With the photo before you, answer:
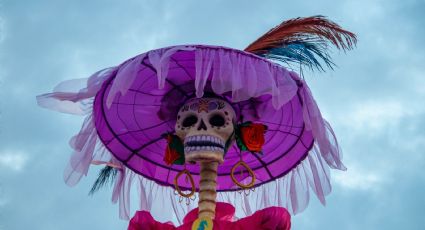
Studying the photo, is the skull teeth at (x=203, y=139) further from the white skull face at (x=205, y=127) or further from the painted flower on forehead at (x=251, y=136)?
the painted flower on forehead at (x=251, y=136)

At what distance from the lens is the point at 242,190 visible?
20.9ft

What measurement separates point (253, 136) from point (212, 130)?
1.23ft

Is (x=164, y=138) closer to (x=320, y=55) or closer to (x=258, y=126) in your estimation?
(x=258, y=126)

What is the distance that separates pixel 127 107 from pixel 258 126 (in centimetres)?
Result: 112

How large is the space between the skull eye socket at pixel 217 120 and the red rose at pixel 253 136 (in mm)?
232

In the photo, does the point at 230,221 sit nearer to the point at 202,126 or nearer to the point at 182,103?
the point at 202,126

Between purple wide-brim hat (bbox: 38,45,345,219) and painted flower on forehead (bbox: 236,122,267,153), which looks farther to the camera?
painted flower on forehead (bbox: 236,122,267,153)

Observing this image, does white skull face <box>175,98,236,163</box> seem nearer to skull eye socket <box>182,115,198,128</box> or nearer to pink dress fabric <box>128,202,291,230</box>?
skull eye socket <box>182,115,198,128</box>

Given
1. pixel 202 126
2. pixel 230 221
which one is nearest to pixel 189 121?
pixel 202 126

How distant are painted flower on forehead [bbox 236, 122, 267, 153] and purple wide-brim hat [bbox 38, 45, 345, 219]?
0.23 metres

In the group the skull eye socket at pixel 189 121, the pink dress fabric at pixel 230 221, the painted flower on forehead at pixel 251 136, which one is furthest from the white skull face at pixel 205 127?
the pink dress fabric at pixel 230 221

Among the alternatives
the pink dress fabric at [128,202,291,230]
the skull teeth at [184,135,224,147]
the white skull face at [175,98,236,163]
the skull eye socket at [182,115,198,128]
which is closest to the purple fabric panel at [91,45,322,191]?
the white skull face at [175,98,236,163]

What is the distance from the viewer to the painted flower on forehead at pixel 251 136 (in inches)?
218

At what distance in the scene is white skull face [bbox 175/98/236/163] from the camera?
208 inches
